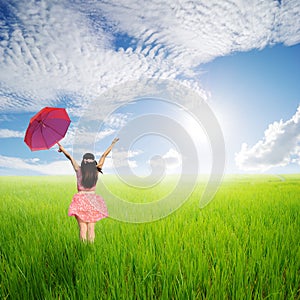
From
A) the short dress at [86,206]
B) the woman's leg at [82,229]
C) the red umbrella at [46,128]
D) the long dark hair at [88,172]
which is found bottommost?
the woman's leg at [82,229]

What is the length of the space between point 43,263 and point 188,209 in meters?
3.75

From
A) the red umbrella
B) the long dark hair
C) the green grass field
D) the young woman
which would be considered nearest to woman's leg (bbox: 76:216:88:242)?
the young woman

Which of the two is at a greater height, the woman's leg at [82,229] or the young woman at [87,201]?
the young woman at [87,201]

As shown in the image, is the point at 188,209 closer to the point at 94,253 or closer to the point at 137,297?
the point at 94,253

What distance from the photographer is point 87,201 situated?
12.3ft

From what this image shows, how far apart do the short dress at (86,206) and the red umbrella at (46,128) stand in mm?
600

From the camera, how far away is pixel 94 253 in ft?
9.95

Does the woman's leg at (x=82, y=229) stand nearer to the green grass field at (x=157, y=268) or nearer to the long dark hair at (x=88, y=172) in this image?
the green grass field at (x=157, y=268)

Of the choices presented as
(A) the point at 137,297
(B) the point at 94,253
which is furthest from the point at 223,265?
(B) the point at 94,253

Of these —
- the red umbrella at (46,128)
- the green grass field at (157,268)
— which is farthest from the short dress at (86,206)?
the red umbrella at (46,128)

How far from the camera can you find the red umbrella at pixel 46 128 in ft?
12.0

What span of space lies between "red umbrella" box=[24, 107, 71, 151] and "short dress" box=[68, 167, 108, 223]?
600mm

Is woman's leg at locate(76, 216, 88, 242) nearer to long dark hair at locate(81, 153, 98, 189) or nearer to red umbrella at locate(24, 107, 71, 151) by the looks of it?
long dark hair at locate(81, 153, 98, 189)

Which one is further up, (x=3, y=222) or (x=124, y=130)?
(x=124, y=130)
